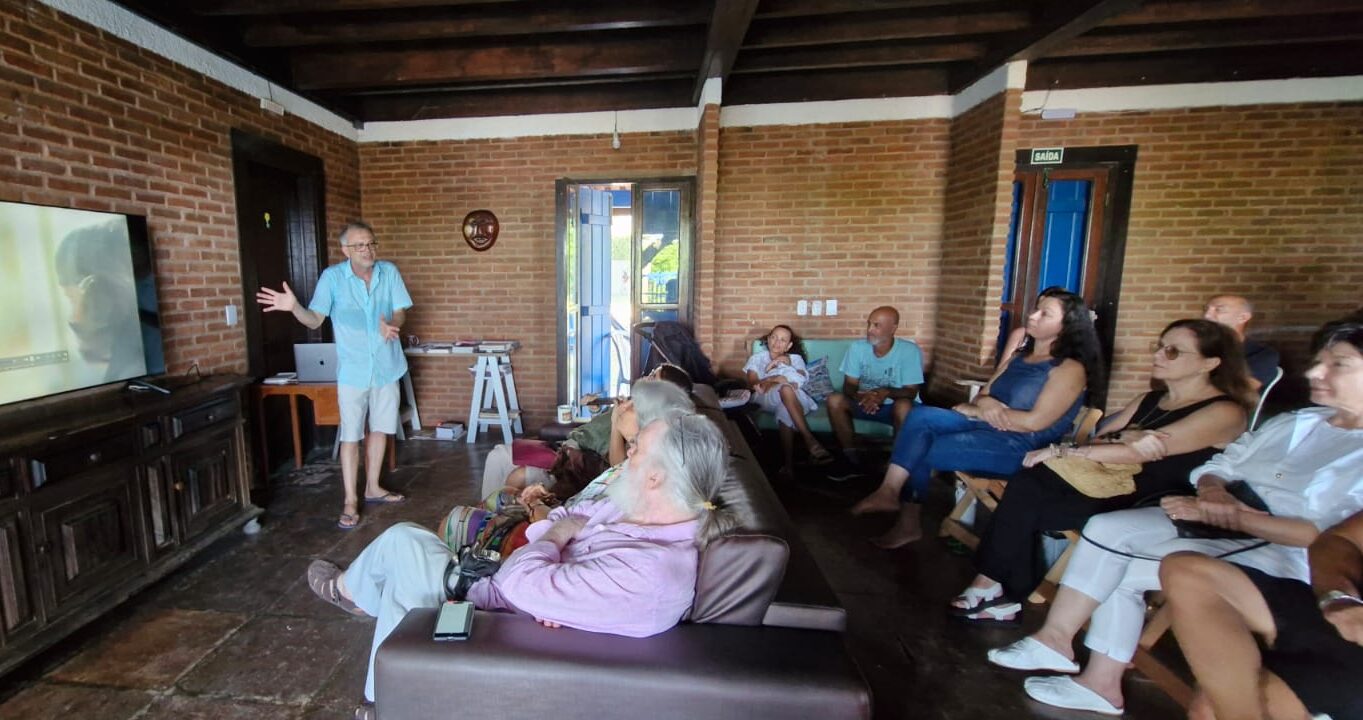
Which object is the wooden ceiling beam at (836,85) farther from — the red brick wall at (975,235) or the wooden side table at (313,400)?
the wooden side table at (313,400)

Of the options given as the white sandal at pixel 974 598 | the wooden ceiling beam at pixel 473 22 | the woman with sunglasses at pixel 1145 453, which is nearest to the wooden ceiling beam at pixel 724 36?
the wooden ceiling beam at pixel 473 22

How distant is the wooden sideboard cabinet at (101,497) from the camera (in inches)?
74.9

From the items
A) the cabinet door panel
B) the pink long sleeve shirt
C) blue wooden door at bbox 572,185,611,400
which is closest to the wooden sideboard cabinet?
the cabinet door panel

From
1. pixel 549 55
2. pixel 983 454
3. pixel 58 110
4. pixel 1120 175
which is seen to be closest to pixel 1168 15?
pixel 1120 175

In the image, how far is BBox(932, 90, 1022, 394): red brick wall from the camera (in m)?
3.81

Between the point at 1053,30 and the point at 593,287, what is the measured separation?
12.5 feet

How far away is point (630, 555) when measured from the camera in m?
1.28

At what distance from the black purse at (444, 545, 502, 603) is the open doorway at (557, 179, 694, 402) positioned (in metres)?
3.48

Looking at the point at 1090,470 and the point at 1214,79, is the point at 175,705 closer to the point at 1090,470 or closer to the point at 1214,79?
the point at 1090,470

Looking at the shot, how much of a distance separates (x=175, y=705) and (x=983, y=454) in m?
3.25

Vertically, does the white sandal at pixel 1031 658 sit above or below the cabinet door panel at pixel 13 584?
below

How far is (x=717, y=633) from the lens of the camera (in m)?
1.27

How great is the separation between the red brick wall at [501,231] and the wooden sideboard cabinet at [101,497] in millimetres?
2287

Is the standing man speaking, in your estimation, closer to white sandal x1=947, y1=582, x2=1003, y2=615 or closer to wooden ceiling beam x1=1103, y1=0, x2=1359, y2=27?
white sandal x1=947, y1=582, x2=1003, y2=615
